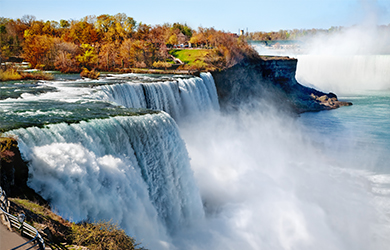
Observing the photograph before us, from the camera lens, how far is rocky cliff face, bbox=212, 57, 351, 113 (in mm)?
33781

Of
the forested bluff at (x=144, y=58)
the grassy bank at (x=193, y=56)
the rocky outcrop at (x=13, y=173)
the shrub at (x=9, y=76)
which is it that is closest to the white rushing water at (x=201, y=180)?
the rocky outcrop at (x=13, y=173)

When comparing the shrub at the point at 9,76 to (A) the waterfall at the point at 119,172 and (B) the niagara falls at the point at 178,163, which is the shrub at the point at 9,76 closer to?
(B) the niagara falls at the point at 178,163

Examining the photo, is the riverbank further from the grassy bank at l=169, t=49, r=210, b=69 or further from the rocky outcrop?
the grassy bank at l=169, t=49, r=210, b=69

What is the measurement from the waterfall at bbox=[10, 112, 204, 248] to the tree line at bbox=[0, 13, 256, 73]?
67.2 ft

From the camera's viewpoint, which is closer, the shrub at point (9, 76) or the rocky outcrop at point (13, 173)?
the rocky outcrop at point (13, 173)

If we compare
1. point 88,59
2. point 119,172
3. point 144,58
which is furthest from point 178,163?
point 144,58

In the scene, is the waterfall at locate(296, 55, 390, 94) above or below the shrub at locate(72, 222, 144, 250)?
below

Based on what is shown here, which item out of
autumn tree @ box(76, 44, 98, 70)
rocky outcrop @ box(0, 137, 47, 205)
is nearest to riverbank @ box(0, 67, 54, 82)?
autumn tree @ box(76, 44, 98, 70)

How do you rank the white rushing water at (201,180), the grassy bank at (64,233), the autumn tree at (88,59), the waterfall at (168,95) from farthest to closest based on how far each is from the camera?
the autumn tree at (88,59), the waterfall at (168,95), the white rushing water at (201,180), the grassy bank at (64,233)

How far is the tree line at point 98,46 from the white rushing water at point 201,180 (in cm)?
1410

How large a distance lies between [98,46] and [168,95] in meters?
20.9

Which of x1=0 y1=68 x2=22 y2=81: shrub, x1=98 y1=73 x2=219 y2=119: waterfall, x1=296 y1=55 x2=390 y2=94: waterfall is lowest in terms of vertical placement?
x1=296 y1=55 x2=390 y2=94: waterfall

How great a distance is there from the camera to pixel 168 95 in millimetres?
21000

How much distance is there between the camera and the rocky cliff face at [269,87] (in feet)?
111
